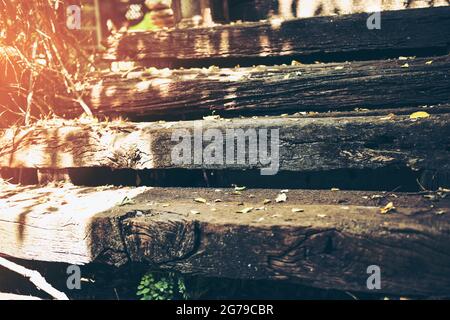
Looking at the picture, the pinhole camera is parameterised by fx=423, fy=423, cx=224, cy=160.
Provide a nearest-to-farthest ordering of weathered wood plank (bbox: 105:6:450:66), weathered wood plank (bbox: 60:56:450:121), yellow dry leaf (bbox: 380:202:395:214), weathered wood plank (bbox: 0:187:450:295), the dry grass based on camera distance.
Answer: weathered wood plank (bbox: 0:187:450:295), yellow dry leaf (bbox: 380:202:395:214), weathered wood plank (bbox: 60:56:450:121), weathered wood plank (bbox: 105:6:450:66), the dry grass

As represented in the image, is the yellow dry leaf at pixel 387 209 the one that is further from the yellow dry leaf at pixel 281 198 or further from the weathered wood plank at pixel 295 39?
the weathered wood plank at pixel 295 39

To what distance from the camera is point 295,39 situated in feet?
12.6

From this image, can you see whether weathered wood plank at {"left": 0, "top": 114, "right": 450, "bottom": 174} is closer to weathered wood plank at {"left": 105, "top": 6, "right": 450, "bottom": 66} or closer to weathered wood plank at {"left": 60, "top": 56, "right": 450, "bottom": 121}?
weathered wood plank at {"left": 60, "top": 56, "right": 450, "bottom": 121}

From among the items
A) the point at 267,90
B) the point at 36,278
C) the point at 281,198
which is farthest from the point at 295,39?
the point at 36,278

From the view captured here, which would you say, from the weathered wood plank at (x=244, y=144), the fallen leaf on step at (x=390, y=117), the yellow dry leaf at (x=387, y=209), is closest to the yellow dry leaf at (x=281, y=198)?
the weathered wood plank at (x=244, y=144)

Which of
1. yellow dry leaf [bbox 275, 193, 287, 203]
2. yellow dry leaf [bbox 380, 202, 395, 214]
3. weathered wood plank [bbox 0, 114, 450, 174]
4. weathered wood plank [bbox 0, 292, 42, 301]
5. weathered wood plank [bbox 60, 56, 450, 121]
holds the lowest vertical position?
weathered wood plank [bbox 0, 292, 42, 301]

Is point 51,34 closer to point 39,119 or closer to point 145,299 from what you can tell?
point 39,119

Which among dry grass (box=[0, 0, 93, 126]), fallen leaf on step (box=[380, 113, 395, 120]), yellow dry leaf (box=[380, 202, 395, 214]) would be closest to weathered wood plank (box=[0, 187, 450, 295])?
yellow dry leaf (box=[380, 202, 395, 214])

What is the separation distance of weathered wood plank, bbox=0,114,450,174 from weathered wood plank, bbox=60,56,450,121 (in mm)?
296

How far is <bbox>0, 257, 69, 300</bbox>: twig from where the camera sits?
2.88 m

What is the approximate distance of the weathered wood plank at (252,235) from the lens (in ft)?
7.06

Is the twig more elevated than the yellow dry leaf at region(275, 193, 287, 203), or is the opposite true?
the yellow dry leaf at region(275, 193, 287, 203)

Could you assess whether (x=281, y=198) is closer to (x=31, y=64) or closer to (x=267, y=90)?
(x=267, y=90)

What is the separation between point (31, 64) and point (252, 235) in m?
2.84
